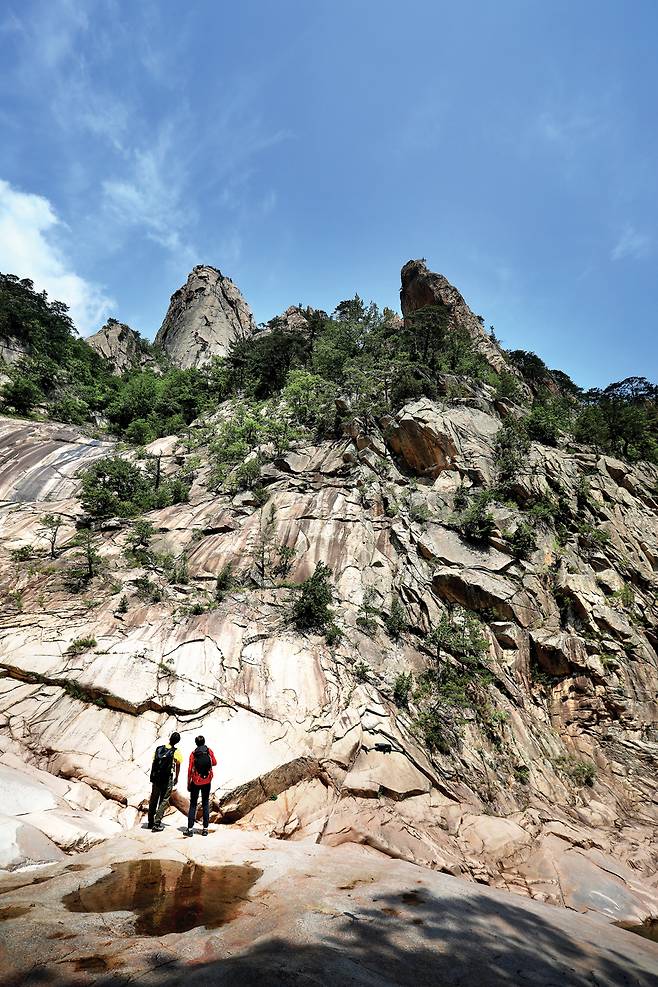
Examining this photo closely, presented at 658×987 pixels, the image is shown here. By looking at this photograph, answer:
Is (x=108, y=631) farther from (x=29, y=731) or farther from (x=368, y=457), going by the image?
(x=368, y=457)

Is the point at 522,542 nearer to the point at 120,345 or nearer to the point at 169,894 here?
the point at 169,894

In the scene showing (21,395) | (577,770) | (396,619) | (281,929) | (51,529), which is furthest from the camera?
(21,395)

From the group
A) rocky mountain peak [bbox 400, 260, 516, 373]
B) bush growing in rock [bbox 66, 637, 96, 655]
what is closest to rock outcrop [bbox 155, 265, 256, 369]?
rocky mountain peak [bbox 400, 260, 516, 373]

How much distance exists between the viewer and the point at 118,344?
2080 inches

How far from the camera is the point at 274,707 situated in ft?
37.9

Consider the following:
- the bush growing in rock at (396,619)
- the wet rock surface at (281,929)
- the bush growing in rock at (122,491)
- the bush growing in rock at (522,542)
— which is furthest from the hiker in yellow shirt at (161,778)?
the bush growing in rock at (522,542)

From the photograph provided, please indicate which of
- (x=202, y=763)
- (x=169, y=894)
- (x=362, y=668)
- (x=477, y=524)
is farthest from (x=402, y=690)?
(x=169, y=894)

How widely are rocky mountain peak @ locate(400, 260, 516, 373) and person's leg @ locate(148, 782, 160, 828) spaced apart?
3495 centimetres

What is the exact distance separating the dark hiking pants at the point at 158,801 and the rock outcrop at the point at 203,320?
47347mm

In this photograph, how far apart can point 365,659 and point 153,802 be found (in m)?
7.28

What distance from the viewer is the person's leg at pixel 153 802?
8.15 m

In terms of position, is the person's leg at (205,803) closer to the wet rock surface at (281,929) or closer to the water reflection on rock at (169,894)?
the wet rock surface at (281,929)

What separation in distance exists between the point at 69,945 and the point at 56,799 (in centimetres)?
545

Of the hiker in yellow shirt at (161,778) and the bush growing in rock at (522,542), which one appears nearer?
the hiker in yellow shirt at (161,778)
